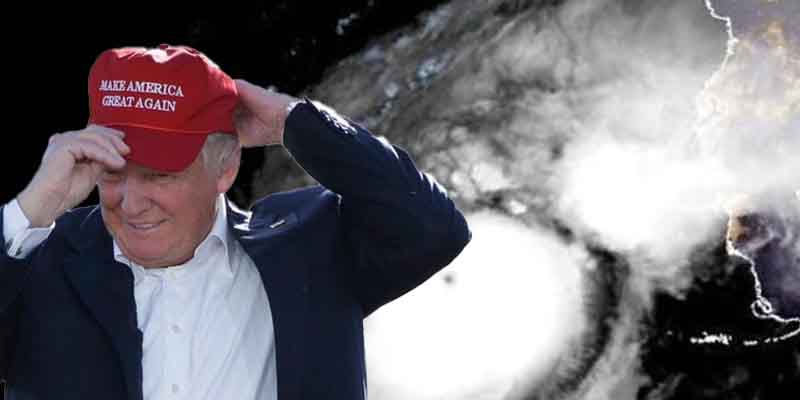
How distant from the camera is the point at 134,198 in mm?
1939

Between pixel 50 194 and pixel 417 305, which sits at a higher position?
pixel 50 194

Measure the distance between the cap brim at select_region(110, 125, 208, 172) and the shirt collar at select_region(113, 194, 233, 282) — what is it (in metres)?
0.14

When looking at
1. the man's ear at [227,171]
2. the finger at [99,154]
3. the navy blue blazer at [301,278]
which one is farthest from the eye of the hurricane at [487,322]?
the finger at [99,154]

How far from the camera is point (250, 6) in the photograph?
11.6 feet

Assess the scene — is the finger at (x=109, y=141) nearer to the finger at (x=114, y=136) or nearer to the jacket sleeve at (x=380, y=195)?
the finger at (x=114, y=136)

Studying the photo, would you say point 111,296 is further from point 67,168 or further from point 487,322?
point 487,322

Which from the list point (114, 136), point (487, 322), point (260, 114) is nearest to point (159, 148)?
point (114, 136)

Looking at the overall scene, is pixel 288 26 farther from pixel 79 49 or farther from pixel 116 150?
pixel 116 150

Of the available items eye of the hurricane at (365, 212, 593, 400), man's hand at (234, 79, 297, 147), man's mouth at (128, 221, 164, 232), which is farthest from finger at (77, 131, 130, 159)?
eye of the hurricane at (365, 212, 593, 400)

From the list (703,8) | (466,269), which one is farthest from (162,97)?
(703,8)

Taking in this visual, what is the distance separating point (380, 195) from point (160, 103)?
337 mm

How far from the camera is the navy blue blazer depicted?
1964 millimetres

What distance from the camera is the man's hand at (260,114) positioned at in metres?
2.03

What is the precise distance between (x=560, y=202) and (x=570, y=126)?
18 cm
